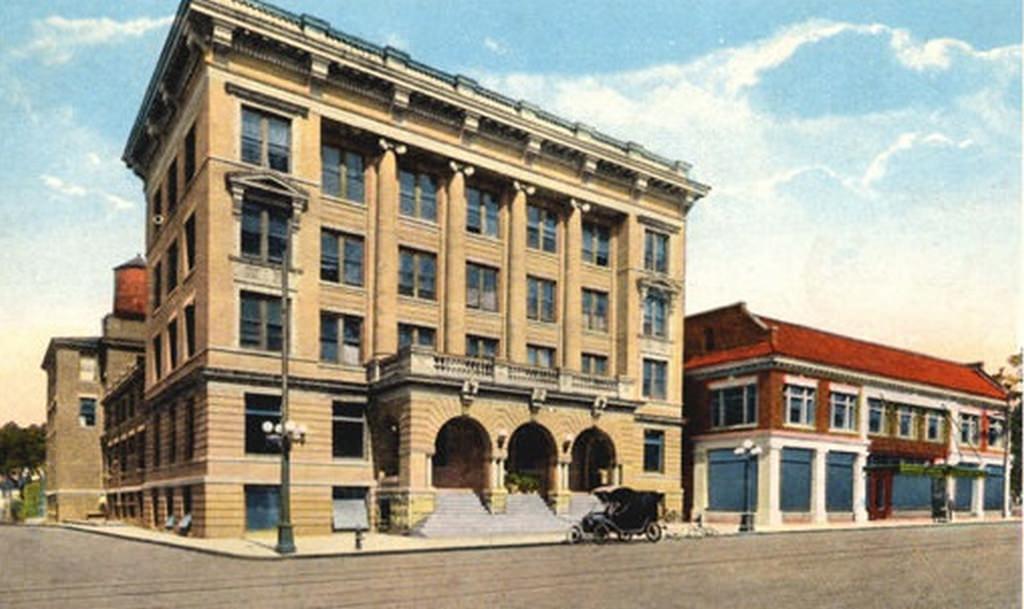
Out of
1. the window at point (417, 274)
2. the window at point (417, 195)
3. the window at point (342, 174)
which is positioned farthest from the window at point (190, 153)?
the window at point (417, 274)

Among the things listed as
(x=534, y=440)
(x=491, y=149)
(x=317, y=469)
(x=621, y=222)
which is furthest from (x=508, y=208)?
(x=317, y=469)

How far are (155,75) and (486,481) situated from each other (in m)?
20.9

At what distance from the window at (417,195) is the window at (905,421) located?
1158 inches

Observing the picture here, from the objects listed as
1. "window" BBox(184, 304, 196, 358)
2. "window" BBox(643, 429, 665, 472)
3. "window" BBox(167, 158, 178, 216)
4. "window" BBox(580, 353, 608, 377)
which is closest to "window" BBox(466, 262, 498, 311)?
"window" BBox(580, 353, 608, 377)

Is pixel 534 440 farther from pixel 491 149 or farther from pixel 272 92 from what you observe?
pixel 272 92

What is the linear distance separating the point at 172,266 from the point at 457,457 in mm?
14433

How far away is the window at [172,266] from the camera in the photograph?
3478 centimetres

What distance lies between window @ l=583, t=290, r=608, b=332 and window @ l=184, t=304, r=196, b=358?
59.7 ft

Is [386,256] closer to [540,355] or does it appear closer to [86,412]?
[540,355]

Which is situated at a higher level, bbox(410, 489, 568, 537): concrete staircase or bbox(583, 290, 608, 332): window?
bbox(583, 290, 608, 332): window

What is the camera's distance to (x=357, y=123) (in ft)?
109

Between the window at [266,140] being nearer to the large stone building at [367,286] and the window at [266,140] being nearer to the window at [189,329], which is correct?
the large stone building at [367,286]

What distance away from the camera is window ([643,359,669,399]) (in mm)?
43000

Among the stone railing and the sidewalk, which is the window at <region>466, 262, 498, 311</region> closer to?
the stone railing
